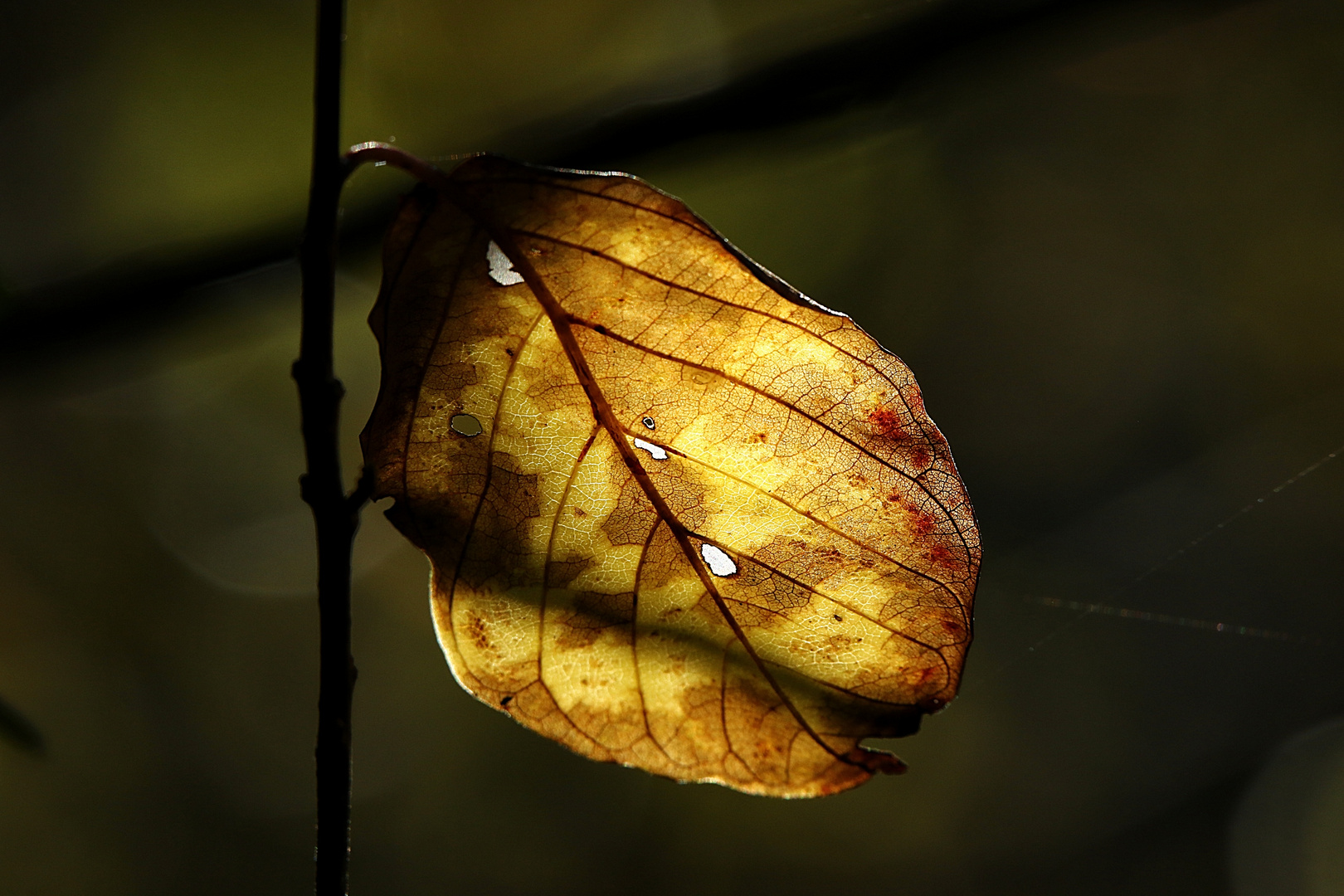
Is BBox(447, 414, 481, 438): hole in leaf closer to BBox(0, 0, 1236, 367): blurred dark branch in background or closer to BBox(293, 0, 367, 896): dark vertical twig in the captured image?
BBox(293, 0, 367, 896): dark vertical twig

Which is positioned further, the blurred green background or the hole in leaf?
the blurred green background

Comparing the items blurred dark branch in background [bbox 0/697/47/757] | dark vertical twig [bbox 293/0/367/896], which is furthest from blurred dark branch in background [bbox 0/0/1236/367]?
dark vertical twig [bbox 293/0/367/896]

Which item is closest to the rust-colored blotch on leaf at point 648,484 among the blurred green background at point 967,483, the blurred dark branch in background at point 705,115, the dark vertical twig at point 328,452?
the dark vertical twig at point 328,452

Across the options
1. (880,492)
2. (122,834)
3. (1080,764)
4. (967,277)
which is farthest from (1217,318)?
(122,834)

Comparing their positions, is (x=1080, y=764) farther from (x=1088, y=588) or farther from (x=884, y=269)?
(x=884, y=269)

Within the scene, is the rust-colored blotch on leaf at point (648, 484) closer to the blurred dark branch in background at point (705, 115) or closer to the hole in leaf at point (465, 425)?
the hole in leaf at point (465, 425)

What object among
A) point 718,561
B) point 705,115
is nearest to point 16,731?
point 718,561
